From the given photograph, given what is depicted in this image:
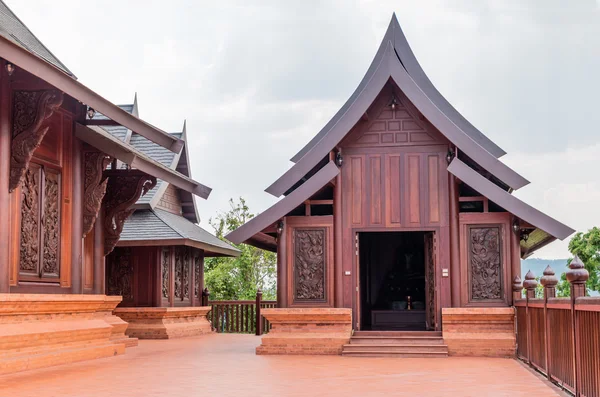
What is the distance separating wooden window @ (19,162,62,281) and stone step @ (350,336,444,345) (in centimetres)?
495

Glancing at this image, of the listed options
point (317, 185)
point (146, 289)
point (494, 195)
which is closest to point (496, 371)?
point (494, 195)

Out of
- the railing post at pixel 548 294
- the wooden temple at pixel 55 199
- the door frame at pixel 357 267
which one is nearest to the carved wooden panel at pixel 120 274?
the wooden temple at pixel 55 199

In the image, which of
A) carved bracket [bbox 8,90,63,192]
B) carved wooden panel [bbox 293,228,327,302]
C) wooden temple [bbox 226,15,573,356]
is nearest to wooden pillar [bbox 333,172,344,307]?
wooden temple [bbox 226,15,573,356]

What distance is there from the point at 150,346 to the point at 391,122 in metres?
6.36

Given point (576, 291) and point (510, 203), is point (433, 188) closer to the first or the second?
point (510, 203)

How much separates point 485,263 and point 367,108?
3.23 m

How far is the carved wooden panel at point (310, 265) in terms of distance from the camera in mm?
13914

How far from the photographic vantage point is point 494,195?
1312 centimetres

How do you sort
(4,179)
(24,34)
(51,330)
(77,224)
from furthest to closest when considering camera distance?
(77,224), (24,34), (51,330), (4,179)

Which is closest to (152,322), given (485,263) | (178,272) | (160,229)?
(178,272)

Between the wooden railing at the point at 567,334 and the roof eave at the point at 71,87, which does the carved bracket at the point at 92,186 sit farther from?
the wooden railing at the point at 567,334

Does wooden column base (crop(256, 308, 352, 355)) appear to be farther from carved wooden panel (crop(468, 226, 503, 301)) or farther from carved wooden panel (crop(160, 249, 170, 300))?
carved wooden panel (crop(160, 249, 170, 300))

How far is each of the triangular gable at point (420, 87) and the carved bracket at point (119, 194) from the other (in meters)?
Answer: 4.86

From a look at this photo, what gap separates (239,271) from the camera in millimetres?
29812
